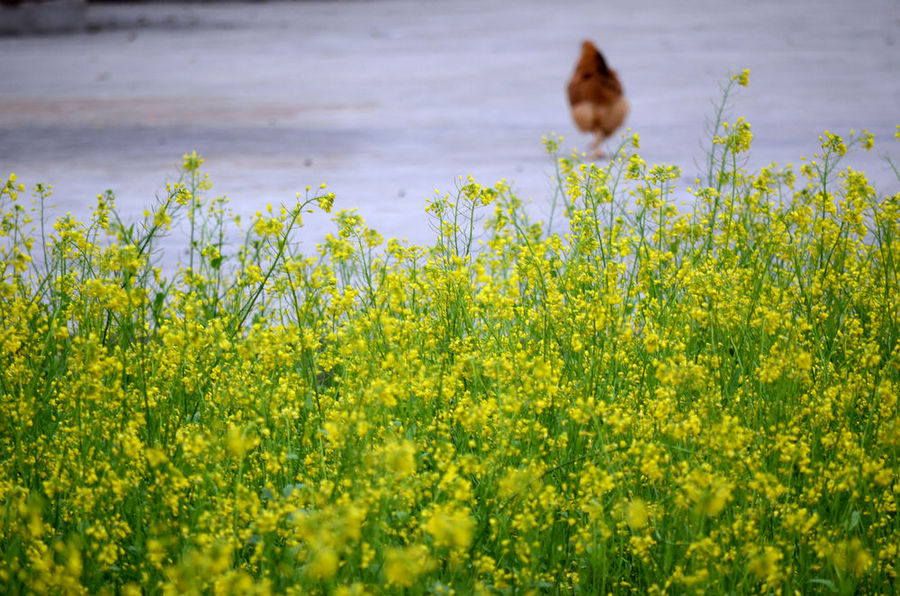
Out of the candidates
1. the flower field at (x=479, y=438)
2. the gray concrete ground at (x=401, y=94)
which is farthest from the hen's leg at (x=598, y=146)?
the flower field at (x=479, y=438)

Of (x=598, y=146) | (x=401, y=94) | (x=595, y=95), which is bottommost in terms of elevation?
(x=598, y=146)

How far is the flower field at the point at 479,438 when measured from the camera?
1.81 m

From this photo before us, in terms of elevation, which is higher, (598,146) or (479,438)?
(598,146)

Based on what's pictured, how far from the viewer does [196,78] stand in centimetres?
1124

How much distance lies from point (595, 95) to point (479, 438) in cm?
A: 464

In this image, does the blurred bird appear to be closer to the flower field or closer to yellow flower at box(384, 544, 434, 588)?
the flower field

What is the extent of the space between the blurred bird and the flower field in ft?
11.5

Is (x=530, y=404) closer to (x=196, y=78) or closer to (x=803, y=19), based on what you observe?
(x=196, y=78)

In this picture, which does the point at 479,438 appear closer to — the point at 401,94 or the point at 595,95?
the point at 595,95

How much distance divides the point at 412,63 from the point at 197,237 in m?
7.34

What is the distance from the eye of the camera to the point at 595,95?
6523mm

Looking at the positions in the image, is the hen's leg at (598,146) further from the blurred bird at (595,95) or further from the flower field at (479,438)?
the flower field at (479,438)

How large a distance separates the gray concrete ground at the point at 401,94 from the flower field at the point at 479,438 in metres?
2.62

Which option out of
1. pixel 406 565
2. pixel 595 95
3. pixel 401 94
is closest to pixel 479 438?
pixel 406 565
